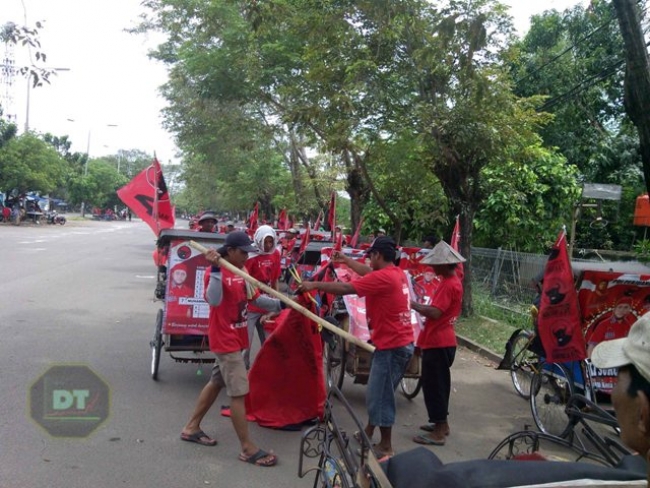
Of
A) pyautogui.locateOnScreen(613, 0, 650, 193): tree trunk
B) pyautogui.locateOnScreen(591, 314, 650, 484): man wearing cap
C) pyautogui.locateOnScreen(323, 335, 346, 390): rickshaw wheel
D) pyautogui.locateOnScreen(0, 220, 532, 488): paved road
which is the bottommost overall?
Answer: pyautogui.locateOnScreen(0, 220, 532, 488): paved road

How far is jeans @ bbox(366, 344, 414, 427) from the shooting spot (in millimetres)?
4828

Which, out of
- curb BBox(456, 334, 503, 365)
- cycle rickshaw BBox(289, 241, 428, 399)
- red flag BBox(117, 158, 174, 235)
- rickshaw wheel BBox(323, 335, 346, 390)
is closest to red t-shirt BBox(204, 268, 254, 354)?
cycle rickshaw BBox(289, 241, 428, 399)

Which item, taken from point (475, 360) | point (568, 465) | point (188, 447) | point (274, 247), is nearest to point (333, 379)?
point (274, 247)

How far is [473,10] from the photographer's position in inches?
A: 375

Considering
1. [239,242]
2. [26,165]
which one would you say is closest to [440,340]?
[239,242]

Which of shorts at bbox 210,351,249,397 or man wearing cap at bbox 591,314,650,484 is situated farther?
shorts at bbox 210,351,249,397

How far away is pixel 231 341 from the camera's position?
4762 millimetres

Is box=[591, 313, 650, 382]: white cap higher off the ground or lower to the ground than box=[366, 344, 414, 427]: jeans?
higher

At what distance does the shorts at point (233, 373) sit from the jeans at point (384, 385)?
1.02 metres

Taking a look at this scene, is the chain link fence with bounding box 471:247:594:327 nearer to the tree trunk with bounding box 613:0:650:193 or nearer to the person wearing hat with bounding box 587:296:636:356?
the person wearing hat with bounding box 587:296:636:356

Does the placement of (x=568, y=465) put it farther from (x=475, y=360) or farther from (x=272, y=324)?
(x=475, y=360)

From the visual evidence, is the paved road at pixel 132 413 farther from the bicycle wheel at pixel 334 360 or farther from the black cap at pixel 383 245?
the black cap at pixel 383 245

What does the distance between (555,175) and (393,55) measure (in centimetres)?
662

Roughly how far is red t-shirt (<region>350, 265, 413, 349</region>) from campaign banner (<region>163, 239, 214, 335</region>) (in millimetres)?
2323
